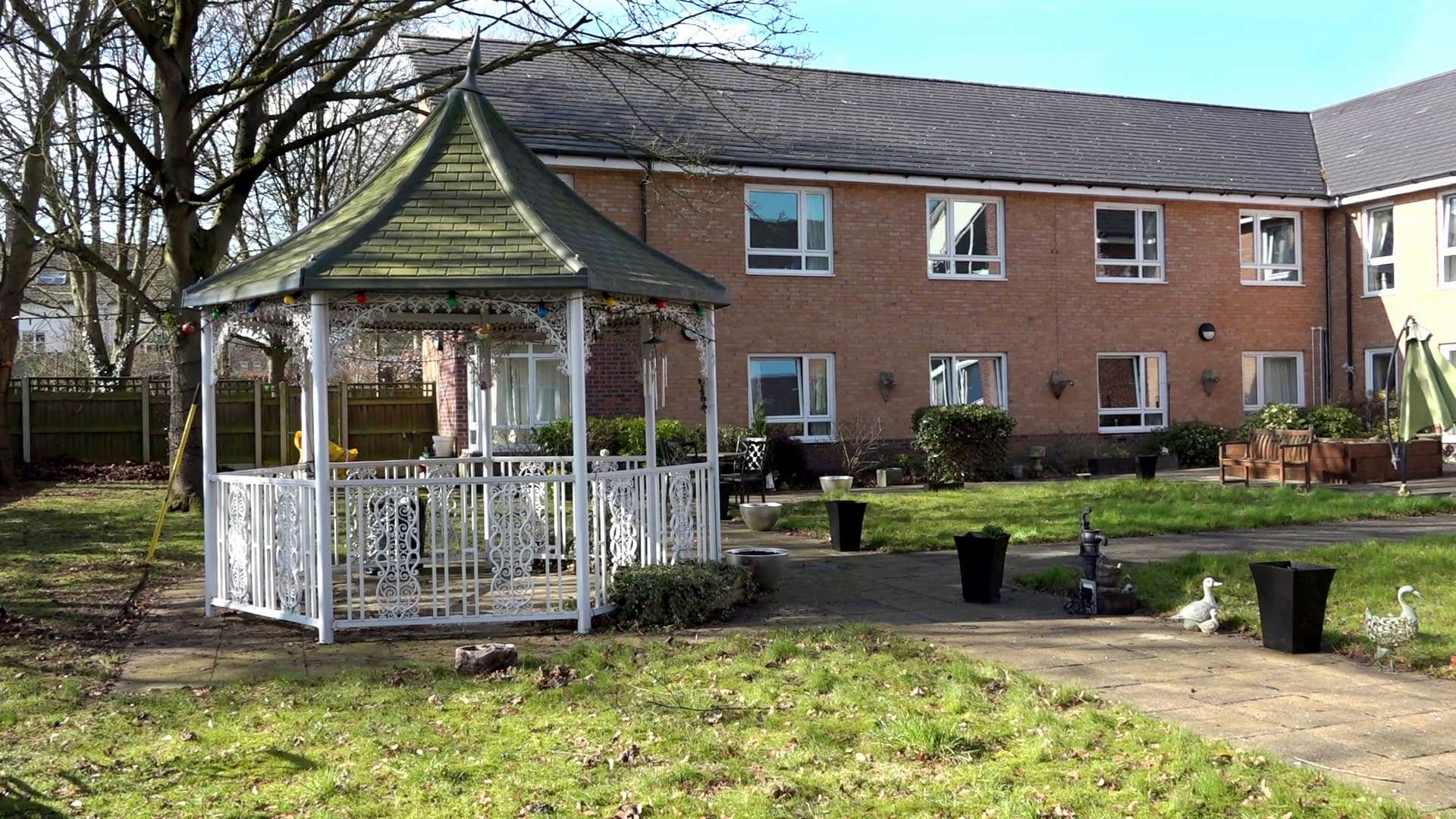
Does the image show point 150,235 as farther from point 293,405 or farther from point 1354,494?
point 1354,494

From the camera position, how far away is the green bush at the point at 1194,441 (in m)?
23.9

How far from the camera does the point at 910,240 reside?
75.3 feet

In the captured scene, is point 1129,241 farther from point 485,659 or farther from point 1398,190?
point 485,659

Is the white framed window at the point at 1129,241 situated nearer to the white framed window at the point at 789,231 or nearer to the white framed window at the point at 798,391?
the white framed window at the point at 789,231

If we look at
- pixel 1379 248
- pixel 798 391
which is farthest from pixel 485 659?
pixel 1379 248

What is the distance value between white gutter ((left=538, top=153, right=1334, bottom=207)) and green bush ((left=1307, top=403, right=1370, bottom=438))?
5.14 m

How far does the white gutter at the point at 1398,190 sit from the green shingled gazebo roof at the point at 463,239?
1946 centimetres

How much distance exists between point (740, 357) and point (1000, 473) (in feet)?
17.2

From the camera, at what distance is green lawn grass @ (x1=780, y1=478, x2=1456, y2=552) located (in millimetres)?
13844

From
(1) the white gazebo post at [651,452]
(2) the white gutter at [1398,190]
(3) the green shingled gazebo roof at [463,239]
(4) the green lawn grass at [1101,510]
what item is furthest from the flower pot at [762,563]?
(2) the white gutter at [1398,190]

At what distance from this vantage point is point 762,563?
33.7ft

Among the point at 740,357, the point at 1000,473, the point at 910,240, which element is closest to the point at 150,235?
the point at 740,357

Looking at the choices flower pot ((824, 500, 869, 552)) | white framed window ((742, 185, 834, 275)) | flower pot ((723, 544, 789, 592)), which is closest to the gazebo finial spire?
flower pot ((723, 544, 789, 592))

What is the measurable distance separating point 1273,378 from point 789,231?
1188 centimetres
